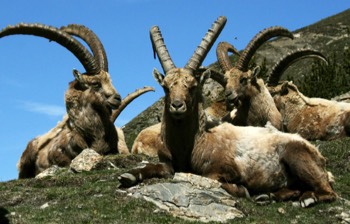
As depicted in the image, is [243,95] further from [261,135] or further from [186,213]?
[186,213]

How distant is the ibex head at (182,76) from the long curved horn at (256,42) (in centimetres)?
651

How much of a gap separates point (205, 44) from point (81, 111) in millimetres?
5370

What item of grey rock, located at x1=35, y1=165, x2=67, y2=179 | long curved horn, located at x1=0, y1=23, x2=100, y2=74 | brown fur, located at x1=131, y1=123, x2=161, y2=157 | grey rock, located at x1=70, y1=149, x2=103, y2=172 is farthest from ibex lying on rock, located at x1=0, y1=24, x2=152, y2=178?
brown fur, located at x1=131, y1=123, x2=161, y2=157

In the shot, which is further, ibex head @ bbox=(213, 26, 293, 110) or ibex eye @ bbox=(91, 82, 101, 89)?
ibex head @ bbox=(213, 26, 293, 110)

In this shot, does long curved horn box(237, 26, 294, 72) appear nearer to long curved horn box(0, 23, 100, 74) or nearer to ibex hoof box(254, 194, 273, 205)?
long curved horn box(0, 23, 100, 74)

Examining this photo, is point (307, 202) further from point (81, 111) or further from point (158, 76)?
point (81, 111)

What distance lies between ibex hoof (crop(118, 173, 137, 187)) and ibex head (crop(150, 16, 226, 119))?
4.42ft

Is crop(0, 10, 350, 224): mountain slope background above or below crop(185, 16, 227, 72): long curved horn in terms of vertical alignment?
below

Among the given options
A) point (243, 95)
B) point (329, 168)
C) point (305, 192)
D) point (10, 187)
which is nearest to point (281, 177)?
point (305, 192)

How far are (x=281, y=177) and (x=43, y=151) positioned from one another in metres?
8.31

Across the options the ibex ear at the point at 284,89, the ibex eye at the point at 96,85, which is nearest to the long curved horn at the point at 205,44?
the ibex eye at the point at 96,85

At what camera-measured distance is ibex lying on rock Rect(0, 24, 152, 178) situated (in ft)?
58.5

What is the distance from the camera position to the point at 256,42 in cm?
2139

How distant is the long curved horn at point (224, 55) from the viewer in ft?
73.2
